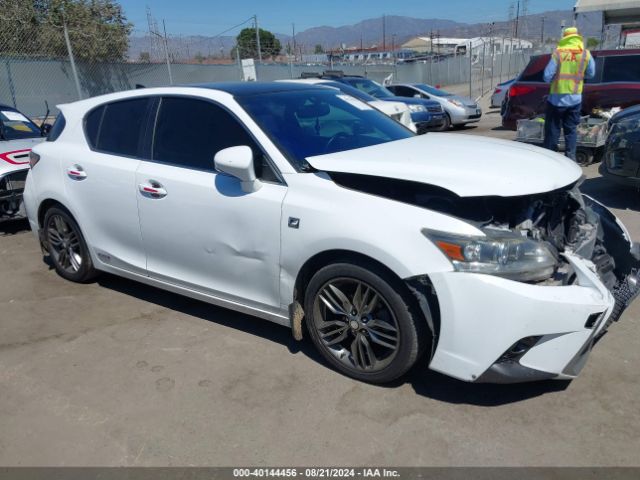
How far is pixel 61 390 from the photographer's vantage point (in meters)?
3.38

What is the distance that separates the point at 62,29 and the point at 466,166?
15.0 m

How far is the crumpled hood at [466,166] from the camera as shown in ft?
9.62

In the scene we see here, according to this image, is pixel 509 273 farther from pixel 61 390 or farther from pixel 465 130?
pixel 465 130

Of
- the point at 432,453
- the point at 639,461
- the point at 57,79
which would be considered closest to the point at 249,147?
the point at 432,453

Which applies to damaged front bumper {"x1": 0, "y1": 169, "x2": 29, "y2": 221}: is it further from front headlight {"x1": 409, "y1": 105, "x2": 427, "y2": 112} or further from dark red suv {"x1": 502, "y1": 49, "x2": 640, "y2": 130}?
front headlight {"x1": 409, "y1": 105, "x2": 427, "y2": 112}

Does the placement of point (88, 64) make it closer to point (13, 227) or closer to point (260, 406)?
point (13, 227)

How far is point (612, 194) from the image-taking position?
7.20 meters

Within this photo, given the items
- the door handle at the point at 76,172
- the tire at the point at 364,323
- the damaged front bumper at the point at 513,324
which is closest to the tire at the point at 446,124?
the door handle at the point at 76,172

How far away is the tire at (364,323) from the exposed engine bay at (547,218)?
1.61 ft

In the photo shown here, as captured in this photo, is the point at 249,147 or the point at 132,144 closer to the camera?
the point at 249,147

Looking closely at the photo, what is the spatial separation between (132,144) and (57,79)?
503 inches

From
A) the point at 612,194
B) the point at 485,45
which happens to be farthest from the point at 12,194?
the point at 485,45

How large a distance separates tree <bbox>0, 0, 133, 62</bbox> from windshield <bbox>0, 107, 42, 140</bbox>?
19.6 feet

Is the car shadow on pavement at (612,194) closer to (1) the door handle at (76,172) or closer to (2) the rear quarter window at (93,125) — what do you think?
(2) the rear quarter window at (93,125)
